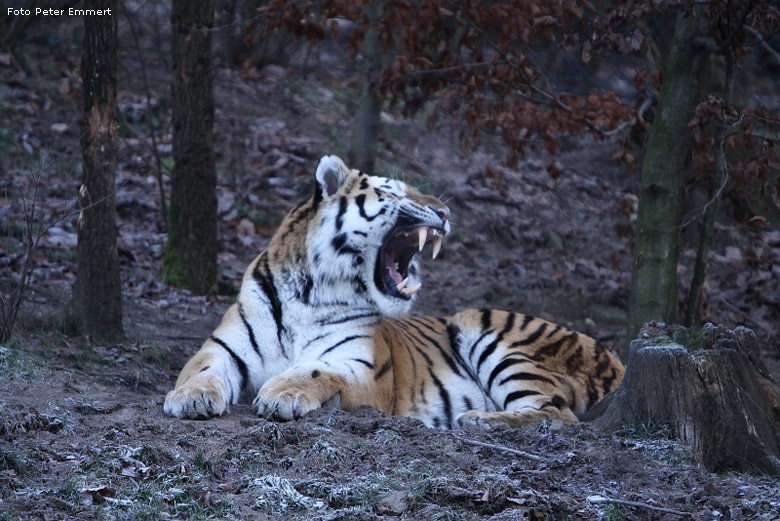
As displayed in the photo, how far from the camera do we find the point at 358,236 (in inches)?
186

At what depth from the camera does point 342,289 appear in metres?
4.72

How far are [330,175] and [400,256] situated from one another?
1.95 ft

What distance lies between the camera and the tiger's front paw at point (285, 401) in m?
3.88

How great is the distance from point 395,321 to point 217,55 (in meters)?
9.06

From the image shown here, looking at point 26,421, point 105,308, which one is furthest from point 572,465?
point 105,308

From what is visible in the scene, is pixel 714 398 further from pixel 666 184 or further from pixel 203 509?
pixel 666 184

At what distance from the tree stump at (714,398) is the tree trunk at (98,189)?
301 centimetres

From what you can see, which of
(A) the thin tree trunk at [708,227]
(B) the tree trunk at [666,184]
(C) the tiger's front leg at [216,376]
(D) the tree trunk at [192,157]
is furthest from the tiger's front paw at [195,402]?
(D) the tree trunk at [192,157]

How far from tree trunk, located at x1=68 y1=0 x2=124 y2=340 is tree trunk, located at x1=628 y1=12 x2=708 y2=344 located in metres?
3.19

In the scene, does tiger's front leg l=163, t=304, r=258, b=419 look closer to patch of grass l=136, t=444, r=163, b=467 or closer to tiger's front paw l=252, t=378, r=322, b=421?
tiger's front paw l=252, t=378, r=322, b=421

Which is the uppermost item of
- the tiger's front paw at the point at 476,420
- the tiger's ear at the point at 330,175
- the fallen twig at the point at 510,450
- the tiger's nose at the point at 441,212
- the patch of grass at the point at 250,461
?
the tiger's ear at the point at 330,175

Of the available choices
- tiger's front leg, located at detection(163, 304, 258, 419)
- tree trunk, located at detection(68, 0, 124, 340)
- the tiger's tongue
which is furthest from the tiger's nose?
tree trunk, located at detection(68, 0, 124, 340)

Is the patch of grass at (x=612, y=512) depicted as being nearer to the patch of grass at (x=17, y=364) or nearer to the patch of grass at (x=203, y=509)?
the patch of grass at (x=203, y=509)

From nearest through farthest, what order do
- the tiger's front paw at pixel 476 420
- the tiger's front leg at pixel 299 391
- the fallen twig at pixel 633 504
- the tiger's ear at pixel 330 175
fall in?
the fallen twig at pixel 633 504 < the tiger's front leg at pixel 299 391 < the tiger's front paw at pixel 476 420 < the tiger's ear at pixel 330 175
